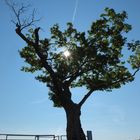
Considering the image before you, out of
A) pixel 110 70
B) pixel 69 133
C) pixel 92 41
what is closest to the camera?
pixel 69 133

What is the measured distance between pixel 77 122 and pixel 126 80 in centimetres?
838

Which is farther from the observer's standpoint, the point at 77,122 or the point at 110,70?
Answer: the point at 110,70

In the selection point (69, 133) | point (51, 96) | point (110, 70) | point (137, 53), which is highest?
point (137, 53)

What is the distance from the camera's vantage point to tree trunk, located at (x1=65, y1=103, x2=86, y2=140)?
1005 inches

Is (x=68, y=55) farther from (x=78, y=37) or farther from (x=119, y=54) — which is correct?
(x=119, y=54)

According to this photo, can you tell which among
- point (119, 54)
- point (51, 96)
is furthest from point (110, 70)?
point (51, 96)

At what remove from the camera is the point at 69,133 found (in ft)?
84.8

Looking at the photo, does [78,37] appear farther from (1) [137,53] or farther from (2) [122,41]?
(1) [137,53]

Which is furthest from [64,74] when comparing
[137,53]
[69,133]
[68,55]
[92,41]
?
[137,53]

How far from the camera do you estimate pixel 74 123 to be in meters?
26.1

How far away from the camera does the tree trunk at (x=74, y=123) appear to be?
1005 inches

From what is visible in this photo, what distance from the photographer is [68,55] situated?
1203 inches

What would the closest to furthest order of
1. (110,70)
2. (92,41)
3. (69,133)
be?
(69,133), (92,41), (110,70)

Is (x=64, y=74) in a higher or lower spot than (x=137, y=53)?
lower
